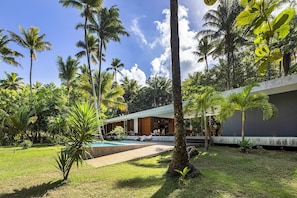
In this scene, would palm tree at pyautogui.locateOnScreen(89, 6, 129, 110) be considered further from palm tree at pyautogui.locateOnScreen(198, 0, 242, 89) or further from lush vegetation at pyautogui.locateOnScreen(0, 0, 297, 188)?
palm tree at pyautogui.locateOnScreen(198, 0, 242, 89)

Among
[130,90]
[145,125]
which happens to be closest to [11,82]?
[130,90]

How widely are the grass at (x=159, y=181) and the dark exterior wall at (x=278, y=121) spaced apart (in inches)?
110

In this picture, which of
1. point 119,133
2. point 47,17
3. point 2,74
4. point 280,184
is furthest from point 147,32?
point 2,74

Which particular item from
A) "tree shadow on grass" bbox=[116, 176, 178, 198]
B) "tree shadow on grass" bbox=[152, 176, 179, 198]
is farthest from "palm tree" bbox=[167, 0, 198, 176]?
"tree shadow on grass" bbox=[116, 176, 178, 198]

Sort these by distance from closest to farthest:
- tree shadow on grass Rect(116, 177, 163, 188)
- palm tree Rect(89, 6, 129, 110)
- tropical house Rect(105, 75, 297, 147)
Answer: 1. tree shadow on grass Rect(116, 177, 163, 188)
2. tropical house Rect(105, 75, 297, 147)
3. palm tree Rect(89, 6, 129, 110)

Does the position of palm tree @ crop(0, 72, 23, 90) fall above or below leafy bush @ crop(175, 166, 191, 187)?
above

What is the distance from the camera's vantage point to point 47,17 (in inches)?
596

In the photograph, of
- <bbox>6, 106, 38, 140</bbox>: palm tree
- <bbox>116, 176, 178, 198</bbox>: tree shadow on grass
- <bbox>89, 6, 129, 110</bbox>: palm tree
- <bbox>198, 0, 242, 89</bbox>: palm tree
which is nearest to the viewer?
<bbox>116, 176, 178, 198</bbox>: tree shadow on grass

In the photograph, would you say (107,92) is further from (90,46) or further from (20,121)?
(20,121)

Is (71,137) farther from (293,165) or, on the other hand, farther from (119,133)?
(119,133)

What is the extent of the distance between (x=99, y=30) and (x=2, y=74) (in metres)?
24.8

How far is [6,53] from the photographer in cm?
2561

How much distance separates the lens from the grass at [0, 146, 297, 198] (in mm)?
5625

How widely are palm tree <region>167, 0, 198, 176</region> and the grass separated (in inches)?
19.3
